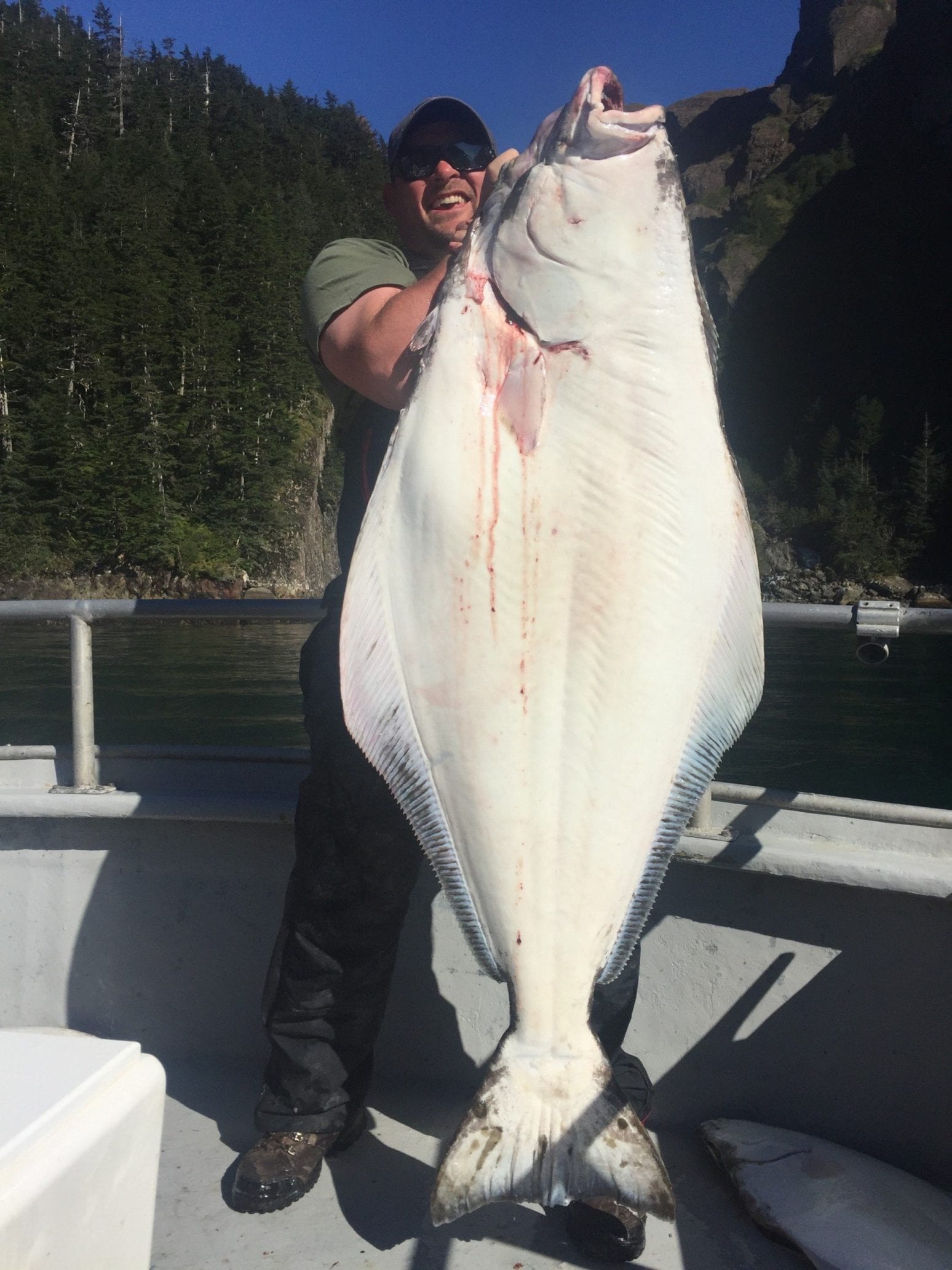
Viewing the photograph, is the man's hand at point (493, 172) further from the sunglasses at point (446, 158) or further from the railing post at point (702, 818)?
the railing post at point (702, 818)

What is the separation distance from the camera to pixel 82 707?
6.34ft

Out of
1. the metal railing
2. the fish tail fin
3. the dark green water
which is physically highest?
the metal railing

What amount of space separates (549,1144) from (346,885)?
1.92 feet

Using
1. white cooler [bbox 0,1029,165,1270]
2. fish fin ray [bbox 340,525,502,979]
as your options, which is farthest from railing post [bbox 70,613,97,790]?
white cooler [bbox 0,1029,165,1270]

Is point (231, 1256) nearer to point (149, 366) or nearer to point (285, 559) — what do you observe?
point (285, 559)

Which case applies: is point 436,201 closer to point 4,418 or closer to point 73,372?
point 4,418

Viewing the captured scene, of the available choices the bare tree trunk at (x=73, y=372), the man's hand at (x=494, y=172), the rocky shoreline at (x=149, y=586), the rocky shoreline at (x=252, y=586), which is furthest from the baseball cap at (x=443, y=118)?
the bare tree trunk at (x=73, y=372)

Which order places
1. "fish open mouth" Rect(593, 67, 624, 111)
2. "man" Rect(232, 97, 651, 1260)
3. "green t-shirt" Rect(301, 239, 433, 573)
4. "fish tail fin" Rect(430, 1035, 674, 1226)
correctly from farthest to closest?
"man" Rect(232, 97, 651, 1260)
"green t-shirt" Rect(301, 239, 433, 573)
"fish open mouth" Rect(593, 67, 624, 111)
"fish tail fin" Rect(430, 1035, 674, 1226)

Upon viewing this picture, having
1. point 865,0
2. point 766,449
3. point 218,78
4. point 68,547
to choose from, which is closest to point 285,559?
Answer: point 68,547

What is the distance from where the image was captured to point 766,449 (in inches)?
3162

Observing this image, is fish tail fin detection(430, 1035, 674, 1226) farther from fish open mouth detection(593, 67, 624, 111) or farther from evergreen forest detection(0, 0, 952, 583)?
evergreen forest detection(0, 0, 952, 583)

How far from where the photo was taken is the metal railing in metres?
1.63

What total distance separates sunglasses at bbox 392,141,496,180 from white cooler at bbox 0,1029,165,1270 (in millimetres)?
1519

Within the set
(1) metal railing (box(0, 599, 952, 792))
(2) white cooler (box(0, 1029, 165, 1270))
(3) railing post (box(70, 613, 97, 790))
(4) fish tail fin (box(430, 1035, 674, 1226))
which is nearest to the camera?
(2) white cooler (box(0, 1029, 165, 1270))
